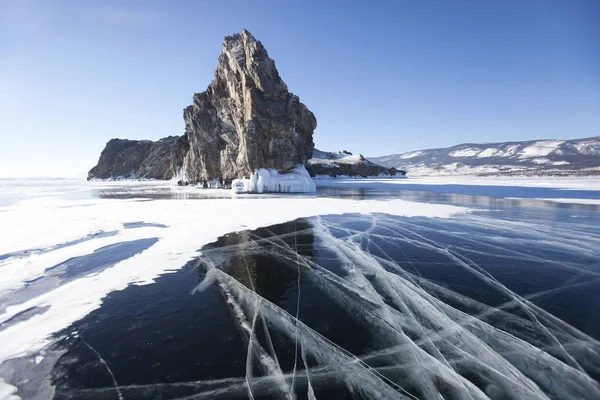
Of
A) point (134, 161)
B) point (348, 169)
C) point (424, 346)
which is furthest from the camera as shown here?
point (134, 161)

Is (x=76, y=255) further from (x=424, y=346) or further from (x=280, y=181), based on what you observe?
(x=280, y=181)

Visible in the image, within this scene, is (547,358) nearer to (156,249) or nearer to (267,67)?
(156,249)

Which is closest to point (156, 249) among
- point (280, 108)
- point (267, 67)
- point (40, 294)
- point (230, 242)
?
point (230, 242)

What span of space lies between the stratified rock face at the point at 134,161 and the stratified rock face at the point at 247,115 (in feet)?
316

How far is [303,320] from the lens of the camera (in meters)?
5.15

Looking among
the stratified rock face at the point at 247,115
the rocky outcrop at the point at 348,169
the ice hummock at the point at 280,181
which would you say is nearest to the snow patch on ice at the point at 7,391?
the ice hummock at the point at 280,181

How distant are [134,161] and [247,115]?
172 metres

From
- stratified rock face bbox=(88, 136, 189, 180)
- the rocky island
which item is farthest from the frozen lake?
stratified rock face bbox=(88, 136, 189, 180)

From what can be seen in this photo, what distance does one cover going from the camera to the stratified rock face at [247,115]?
42.9m

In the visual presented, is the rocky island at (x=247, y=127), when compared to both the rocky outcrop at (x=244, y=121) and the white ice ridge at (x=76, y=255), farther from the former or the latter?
the white ice ridge at (x=76, y=255)

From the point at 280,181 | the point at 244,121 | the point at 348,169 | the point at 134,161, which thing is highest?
the point at 134,161

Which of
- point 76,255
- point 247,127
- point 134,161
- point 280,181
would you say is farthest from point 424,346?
point 134,161

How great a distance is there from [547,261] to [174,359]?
10682mm

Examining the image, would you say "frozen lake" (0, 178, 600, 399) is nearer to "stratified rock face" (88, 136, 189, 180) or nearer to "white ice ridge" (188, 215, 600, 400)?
"white ice ridge" (188, 215, 600, 400)
